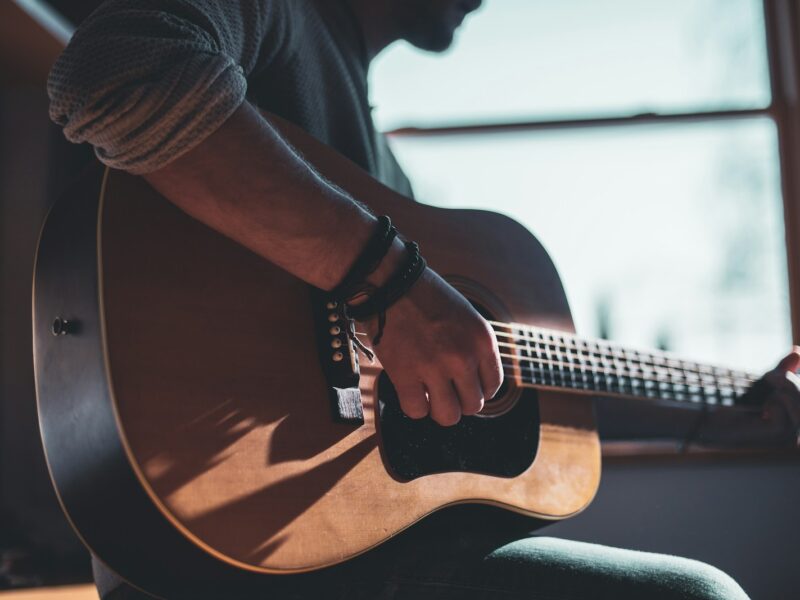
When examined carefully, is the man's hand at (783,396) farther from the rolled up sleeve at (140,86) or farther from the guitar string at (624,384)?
the rolled up sleeve at (140,86)

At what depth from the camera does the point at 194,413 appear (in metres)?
0.64

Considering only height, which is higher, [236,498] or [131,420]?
[131,420]

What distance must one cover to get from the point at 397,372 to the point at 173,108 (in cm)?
36

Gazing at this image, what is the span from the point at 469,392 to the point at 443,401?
0.03 meters

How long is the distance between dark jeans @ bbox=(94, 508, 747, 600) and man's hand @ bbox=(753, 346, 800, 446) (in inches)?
24.7

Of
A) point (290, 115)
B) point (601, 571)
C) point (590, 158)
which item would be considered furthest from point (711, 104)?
point (601, 571)

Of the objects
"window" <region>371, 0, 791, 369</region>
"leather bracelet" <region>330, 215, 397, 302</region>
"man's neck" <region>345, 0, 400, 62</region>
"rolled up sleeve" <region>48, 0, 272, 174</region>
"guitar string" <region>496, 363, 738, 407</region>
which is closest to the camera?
"rolled up sleeve" <region>48, 0, 272, 174</region>

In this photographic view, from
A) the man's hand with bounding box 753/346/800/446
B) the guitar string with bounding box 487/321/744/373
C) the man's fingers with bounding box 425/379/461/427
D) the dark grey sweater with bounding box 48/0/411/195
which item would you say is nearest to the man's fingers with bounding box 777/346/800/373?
the man's hand with bounding box 753/346/800/446

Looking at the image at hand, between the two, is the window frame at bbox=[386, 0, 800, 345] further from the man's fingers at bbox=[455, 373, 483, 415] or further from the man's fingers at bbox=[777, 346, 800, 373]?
the man's fingers at bbox=[455, 373, 483, 415]

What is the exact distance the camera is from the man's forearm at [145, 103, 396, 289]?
2.09 ft

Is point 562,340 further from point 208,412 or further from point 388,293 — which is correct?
point 208,412

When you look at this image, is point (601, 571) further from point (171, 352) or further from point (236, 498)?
point (171, 352)

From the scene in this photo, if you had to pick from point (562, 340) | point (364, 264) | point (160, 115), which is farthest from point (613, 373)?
point (160, 115)

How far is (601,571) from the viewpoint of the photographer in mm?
792
